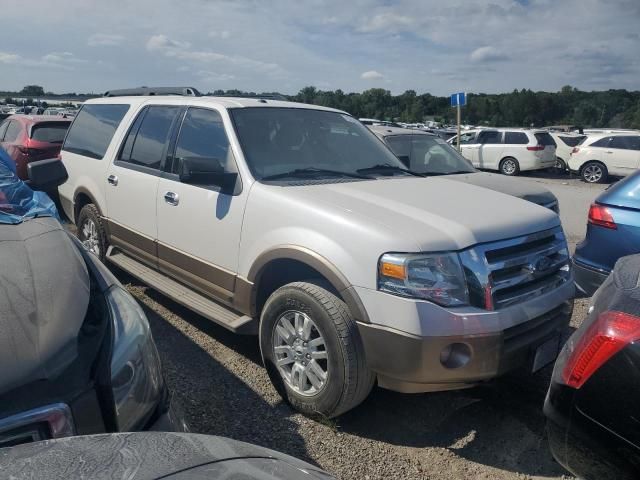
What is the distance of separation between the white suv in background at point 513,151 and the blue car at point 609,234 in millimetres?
15387

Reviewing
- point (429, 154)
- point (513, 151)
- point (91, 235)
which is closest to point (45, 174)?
point (91, 235)

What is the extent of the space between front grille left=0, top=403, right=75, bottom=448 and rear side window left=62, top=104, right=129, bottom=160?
3988 millimetres

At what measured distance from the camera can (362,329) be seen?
2.81 metres

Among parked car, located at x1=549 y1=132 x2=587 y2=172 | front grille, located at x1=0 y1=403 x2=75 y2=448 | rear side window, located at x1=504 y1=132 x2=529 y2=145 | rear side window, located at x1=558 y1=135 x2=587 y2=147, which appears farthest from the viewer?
rear side window, located at x1=558 y1=135 x2=587 y2=147

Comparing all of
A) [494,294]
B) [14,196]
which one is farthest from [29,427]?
[14,196]

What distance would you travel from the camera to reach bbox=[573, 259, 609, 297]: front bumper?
404cm

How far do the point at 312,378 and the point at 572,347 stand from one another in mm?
1472

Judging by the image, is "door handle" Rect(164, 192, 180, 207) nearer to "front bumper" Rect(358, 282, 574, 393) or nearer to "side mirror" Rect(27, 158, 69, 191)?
"side mirror" Rect(27, 158, 69, 191)

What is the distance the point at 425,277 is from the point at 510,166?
17742mm

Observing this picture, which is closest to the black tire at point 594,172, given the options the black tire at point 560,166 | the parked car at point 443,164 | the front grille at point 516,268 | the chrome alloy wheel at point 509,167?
the chrome alloy wheel at point 509,167

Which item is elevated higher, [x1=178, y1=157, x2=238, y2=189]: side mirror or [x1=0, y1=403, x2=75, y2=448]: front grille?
[x1=178, y1=157, x2=238, y2=189]: side mirror

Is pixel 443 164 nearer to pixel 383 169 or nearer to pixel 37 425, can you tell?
pixel 383 169

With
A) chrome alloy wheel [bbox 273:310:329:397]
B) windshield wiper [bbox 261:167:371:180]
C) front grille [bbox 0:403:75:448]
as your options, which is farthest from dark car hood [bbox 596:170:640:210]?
front grille [bbox 0:403:75:448]

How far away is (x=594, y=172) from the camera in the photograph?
1769cm
